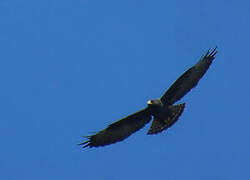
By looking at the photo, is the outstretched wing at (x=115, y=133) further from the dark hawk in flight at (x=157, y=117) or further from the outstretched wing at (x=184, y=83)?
the outstretched wing at (x=184, y=83)

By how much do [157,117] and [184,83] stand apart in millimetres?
882

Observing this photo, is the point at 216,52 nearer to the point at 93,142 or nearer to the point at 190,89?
the point at 190,89

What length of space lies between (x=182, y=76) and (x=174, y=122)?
93 cm

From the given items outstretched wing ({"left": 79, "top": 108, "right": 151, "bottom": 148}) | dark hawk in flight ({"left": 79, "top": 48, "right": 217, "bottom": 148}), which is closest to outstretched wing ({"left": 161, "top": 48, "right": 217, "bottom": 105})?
dark hawk in flight ({"left": 79, "top": 48, "right": 217, "bottom": 148})

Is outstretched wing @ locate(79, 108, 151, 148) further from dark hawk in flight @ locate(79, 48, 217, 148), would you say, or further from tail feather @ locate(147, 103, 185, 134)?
tail feather @ locate(147, 103, 185, 134)

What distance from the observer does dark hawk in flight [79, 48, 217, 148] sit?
9492 millimetres

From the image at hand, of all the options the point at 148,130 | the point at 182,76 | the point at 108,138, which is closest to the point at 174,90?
the point at 182,76

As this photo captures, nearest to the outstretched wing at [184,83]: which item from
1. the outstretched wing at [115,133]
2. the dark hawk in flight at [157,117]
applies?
the dark hawk in flight at [157,117]

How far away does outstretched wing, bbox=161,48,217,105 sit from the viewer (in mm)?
9523

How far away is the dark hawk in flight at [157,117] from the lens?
31.1 ft

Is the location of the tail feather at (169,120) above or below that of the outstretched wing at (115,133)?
below

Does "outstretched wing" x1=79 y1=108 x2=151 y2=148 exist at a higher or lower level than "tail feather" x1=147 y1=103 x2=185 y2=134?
higher

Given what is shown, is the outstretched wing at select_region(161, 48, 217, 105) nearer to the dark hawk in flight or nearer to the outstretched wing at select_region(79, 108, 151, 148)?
the dark hawk in flight

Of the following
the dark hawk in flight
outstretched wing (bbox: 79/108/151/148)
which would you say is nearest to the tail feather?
the dark hawk in flight
